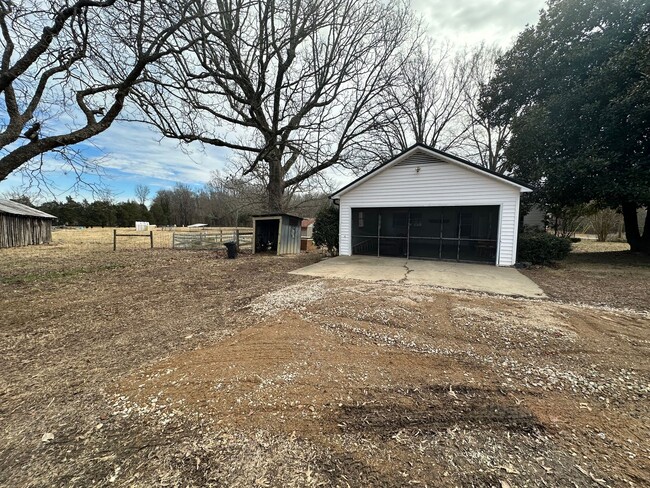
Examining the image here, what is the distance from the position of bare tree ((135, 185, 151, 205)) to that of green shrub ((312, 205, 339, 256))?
61227mm

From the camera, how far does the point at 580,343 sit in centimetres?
348

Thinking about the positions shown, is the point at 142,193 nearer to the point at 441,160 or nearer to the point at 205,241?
the point at 205,241

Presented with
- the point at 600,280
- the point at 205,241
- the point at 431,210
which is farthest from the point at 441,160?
the point at 205,241

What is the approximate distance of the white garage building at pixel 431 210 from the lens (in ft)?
31.0

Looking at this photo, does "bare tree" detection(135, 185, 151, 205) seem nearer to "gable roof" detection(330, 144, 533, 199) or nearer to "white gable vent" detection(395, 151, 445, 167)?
"gable roof" detection(330, 144, 533, 199)

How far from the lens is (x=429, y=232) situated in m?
11.9

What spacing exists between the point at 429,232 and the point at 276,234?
7.55m

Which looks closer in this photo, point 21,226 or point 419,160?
point 419,160

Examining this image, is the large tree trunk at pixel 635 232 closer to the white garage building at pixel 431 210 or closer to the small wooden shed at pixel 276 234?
the white garage building at pixel 431 210

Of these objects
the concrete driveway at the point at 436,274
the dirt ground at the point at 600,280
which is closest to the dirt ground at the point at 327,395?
the dirt ground at the point at 600,280

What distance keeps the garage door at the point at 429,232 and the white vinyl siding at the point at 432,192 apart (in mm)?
397

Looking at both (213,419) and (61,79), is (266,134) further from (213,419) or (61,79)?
(213,419)

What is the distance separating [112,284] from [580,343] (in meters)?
9.32

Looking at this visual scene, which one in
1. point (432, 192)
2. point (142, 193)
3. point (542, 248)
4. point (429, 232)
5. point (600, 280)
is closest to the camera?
point (600, 280)
